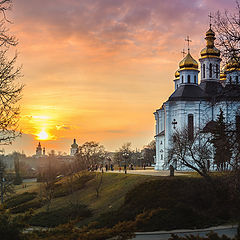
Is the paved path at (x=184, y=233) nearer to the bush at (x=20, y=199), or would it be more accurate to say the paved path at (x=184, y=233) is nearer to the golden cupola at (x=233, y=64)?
the golden cupola at (x=233, y=64)

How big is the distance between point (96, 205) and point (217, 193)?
11850 millimetres

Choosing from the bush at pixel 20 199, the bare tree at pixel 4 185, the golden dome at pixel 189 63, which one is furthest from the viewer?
the golden dome at pixel 189 63

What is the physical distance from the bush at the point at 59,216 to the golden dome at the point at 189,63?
110 ft

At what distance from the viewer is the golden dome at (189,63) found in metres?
60.1

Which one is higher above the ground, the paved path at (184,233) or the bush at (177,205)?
the bush at (177,205)

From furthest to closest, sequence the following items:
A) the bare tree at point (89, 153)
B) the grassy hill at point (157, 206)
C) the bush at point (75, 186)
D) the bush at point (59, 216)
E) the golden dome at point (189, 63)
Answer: the golden dome at point (189, 63) < the bare tree at point (89, 153) < the bush at point (75, 186) < the bush at point (59, 216) < the grassy hill at point (157, 206)

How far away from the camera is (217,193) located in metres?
30.4

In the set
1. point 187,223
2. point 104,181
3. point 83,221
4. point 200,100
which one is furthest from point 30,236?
point 200,100

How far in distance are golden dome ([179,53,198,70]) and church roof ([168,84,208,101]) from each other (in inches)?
120

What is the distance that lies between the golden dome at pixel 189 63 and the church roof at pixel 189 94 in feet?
10.00

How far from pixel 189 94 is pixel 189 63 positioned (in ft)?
19.4

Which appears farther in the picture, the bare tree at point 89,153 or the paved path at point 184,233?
the bare tree at point 89,153

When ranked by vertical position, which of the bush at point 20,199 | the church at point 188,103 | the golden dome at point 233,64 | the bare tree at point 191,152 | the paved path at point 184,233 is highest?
the church at point 188,103

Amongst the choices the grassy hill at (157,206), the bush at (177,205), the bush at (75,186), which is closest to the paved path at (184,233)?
the bush at (177,205)
